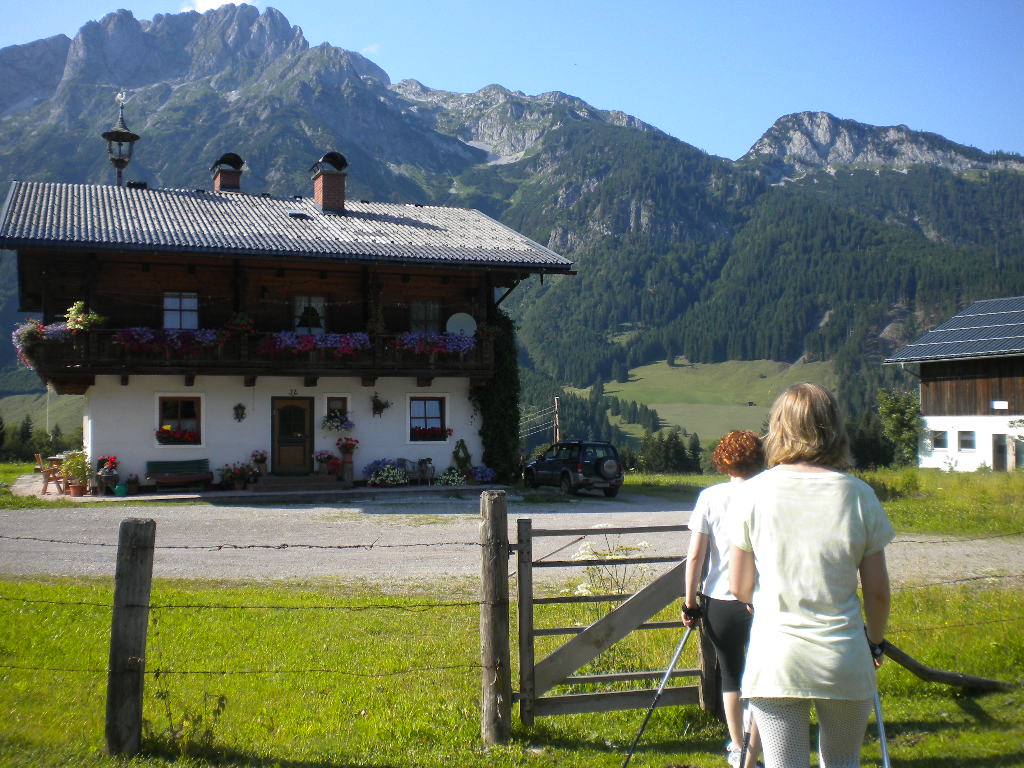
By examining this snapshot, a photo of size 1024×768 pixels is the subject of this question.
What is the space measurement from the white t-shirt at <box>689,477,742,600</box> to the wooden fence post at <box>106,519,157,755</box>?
3.07 m

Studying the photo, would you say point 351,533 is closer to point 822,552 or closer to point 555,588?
point 555,588

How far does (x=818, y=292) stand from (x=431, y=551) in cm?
16904

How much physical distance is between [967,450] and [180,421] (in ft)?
122

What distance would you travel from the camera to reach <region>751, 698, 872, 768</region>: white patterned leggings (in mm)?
3479

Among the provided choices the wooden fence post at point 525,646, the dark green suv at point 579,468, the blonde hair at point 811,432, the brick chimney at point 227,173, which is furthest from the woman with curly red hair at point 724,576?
the brick chimney at point 227,173

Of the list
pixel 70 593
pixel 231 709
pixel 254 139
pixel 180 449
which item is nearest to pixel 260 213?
pixel 180 449

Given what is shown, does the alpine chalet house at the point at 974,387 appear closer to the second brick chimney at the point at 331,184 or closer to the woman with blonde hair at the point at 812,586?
the second brick chimney at the point at 331,184

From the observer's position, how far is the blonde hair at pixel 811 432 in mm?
3559

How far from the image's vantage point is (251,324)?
77.3 feet

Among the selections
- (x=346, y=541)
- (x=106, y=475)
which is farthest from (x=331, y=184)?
(x=346, y=541)

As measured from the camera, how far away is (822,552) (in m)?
3.43

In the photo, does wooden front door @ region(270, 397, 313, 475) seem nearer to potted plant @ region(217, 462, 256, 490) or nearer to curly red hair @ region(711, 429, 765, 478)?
potted plant @ region(217, 462, 256, 490)

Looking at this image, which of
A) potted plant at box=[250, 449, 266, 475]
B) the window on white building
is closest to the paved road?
potted plant at box=[250, 449, 266, 475]

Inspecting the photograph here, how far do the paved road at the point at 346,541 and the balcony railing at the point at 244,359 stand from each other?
3.52 m
